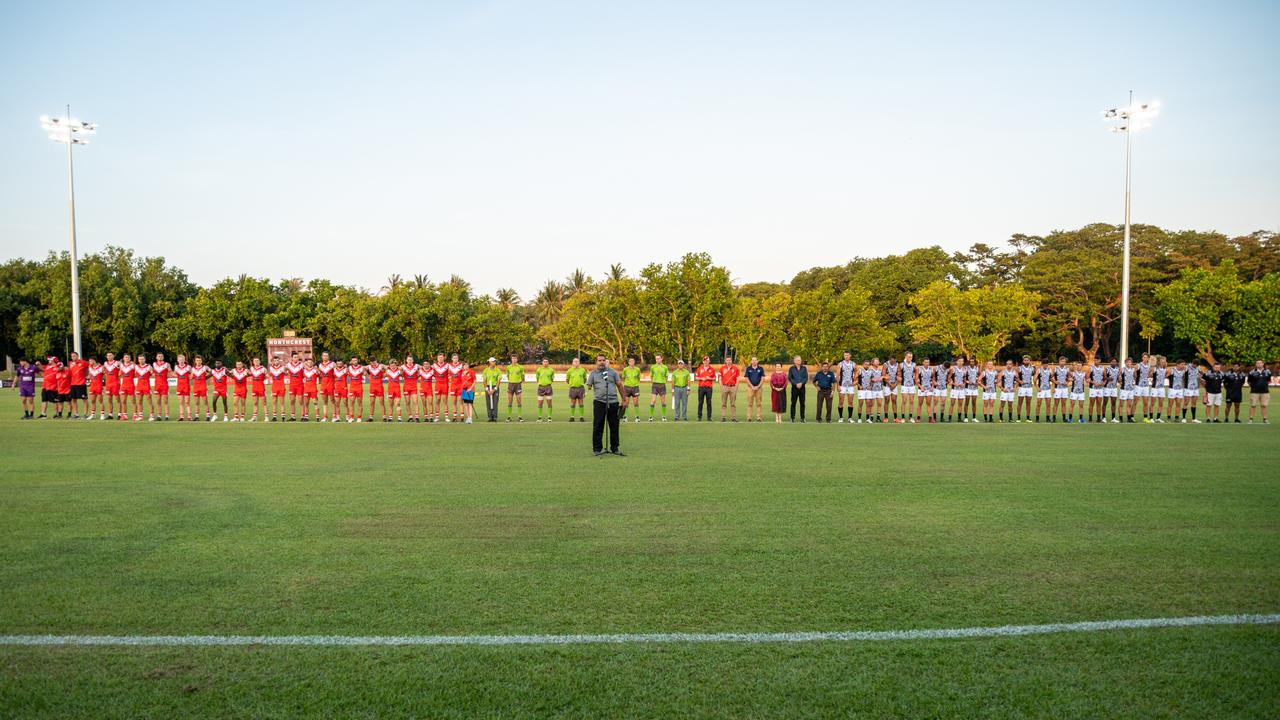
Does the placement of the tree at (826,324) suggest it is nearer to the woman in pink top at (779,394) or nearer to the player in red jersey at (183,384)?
the woman in pink top at (779,394)

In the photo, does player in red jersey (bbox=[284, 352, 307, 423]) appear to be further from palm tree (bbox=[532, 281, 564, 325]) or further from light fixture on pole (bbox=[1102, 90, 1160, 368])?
palm tree (bbox=[532, 281, 564, 325])

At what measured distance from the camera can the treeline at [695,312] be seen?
181 feet

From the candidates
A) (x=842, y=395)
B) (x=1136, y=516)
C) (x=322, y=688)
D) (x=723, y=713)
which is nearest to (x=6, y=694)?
(x=322, y=688)

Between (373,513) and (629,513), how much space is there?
8.65 feet

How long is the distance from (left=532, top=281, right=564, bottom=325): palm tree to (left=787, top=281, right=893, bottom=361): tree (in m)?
40.2

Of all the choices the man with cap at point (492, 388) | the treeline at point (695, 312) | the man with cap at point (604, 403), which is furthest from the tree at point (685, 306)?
the man with cap at point (604, 403)

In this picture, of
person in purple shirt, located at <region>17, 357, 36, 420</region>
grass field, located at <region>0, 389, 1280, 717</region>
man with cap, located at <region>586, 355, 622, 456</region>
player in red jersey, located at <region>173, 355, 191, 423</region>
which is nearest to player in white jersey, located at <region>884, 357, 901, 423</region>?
grass field, located at <region>0, 389, 1280, 717</region>

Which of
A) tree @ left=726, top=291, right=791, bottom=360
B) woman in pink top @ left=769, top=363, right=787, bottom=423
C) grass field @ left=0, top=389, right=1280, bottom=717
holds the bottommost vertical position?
grass field @ left=0, top=389, right=1280, bottom=717

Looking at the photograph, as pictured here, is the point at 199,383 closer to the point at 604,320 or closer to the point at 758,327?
the point at 604,320

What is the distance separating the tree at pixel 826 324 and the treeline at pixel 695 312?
0.11 metres

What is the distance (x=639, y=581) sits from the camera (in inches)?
234

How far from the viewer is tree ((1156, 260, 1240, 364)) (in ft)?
175

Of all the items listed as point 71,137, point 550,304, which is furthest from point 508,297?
point 71,137

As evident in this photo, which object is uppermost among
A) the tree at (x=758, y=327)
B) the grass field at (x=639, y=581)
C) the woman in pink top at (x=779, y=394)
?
the tree at (x=758, y=327)
